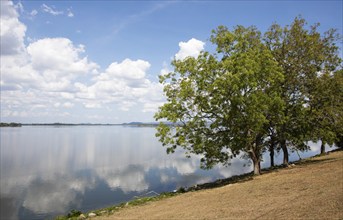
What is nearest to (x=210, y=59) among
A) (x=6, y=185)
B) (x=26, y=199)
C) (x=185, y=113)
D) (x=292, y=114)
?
(x=185, y=113)

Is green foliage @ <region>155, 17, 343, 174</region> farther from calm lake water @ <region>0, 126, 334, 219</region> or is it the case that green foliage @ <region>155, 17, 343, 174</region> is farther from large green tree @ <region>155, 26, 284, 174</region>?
calm lake water @ <region>0, 126, 334, 219</region>

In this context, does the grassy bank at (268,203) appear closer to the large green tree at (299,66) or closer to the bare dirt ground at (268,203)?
the bare dirt ground at (268,203)

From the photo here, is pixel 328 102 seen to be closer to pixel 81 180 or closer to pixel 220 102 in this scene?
pixel 220 102

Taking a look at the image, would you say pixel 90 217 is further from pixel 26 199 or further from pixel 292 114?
pixel 292 114

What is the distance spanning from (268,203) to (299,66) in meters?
20.5

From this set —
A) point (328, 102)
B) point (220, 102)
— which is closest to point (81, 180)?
point (220, 102)

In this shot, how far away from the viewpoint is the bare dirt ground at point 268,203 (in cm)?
1449

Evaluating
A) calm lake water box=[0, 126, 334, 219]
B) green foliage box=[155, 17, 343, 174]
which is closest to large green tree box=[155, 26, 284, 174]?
green foliage box=[155, 17, 343, 174]

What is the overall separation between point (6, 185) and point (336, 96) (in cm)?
4091

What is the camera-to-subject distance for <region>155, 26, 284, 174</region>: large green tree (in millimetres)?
27344

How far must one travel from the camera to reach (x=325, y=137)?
114 ft

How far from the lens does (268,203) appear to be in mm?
17281

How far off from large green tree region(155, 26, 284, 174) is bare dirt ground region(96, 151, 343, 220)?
571cm

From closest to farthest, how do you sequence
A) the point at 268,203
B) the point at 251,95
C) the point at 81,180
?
the point at 268,203, the point at 251,95, the point at 81,180
